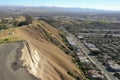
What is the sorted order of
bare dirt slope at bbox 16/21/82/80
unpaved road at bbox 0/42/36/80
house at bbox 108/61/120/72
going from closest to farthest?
unpaved road at bbox 0/42/36/80
bare dirt slope at bbox 16/21/82/80
house at bbox 108/61/120/72

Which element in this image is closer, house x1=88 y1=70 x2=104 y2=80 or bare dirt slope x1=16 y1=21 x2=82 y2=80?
bare dirt slope x1=16 y1=21 x2=82 y2=80

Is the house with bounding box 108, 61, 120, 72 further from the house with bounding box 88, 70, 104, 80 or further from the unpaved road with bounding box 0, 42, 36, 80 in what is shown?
the unpaved road with bounding box 0, 42, 36, 80

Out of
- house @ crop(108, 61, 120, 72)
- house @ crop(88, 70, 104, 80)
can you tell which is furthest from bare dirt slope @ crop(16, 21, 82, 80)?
house @ crop(108, 61, 120, 72)

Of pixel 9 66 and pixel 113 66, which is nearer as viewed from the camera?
pixel 9 66

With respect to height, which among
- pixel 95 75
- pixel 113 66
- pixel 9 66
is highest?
pixel 9 66

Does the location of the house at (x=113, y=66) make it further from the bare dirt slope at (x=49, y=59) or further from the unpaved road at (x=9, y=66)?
the unpaved road at (x=9, y=66)

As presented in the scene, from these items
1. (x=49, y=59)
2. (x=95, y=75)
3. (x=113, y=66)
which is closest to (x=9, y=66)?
(x=49, y=59)

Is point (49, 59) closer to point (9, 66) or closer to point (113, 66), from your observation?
point (9, 66)

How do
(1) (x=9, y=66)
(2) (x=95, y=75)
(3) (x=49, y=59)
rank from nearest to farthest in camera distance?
(1) (x=9, y=66), (3) (x=49, y=59), (2) (x=95, y=75)

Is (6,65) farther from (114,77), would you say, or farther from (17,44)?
(114,77)
